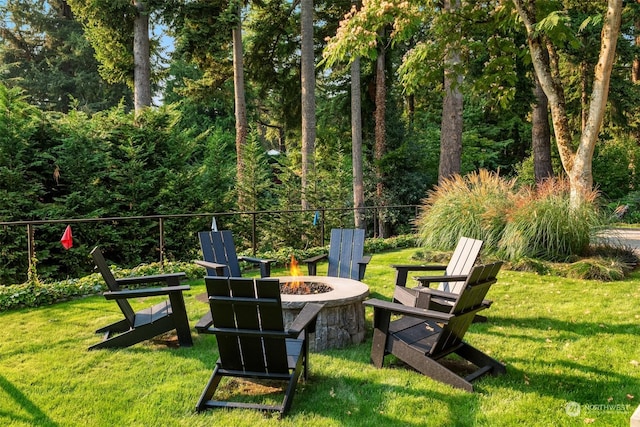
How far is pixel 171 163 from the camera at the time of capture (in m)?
10.2

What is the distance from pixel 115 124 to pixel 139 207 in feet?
6.38

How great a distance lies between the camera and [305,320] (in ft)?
9.32

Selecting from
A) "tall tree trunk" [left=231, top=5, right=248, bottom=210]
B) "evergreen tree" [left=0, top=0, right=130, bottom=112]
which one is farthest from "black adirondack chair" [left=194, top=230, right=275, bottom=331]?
"evergreen tree" [left=0, top=0, right=130, bottom=112]

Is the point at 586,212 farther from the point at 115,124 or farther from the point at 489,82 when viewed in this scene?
the point at 115,124

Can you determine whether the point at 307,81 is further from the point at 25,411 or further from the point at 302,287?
the point at 25,411

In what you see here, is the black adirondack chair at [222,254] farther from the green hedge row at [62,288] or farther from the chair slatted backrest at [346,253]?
the green hedge row at [62,288]

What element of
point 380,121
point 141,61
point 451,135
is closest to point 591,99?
point 451,135

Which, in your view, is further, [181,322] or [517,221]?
[517,221]

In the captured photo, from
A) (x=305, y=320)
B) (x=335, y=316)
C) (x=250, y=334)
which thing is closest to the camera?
(x=250, y=334)

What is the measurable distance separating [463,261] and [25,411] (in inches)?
144

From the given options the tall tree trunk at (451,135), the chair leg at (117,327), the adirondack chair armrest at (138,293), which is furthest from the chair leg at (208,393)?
the tall tree trunk at (451,135)

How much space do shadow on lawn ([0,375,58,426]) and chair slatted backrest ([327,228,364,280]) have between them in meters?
3.26

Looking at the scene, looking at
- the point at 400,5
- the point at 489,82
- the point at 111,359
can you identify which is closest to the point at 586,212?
the point at 489,82

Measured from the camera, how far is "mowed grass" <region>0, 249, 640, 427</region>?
2584 millimetres
